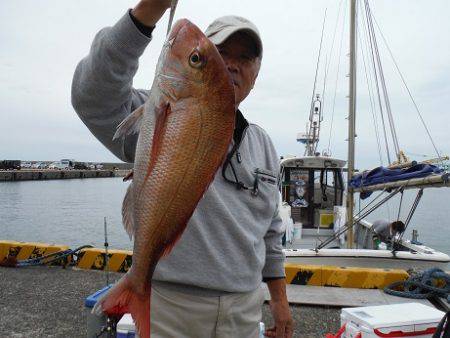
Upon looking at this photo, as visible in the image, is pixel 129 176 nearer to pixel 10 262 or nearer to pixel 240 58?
pixel 240 58

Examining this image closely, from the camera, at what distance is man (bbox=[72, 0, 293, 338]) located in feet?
5.48

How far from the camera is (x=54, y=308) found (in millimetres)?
5465

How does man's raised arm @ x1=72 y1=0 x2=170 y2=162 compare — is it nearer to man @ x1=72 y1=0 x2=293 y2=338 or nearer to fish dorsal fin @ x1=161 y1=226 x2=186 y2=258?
man @ x1=72 y1=0 x2=293 y2=338

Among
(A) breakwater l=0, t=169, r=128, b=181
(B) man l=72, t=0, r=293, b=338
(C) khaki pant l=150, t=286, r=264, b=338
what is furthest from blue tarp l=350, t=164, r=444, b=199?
(A) breakwater l=0, t=169, r=128, b=181

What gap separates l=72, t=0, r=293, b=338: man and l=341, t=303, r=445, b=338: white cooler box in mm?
1689

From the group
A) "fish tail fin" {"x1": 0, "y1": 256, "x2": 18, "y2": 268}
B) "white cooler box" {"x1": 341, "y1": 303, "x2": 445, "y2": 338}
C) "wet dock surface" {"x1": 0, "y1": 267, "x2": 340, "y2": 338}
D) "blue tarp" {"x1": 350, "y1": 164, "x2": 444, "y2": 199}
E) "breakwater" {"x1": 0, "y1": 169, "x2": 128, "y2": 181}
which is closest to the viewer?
"white cooler box" {"x1": 341, "y1": 303, "x2": 445, "y2": 338}

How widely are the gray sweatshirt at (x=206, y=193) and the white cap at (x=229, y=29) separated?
434 millimetres

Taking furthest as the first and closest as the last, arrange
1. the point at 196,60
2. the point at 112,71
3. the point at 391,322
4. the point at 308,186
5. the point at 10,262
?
the point at 308,186
the point at 10,262
the point at 391,322
the point at 112,71
the point at 196,60

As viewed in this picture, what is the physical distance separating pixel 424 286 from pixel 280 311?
4.58 metres

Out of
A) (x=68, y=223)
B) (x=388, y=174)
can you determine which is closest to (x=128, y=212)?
(x=388, y=174)

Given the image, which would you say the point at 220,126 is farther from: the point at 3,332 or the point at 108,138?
the point at 3,332

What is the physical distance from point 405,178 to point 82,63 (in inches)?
305

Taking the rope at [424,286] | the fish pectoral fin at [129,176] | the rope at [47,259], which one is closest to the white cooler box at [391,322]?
the rope at [424,286]

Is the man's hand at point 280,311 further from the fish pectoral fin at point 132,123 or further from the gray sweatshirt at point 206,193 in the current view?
the fish pectoral fin at point 132,123
